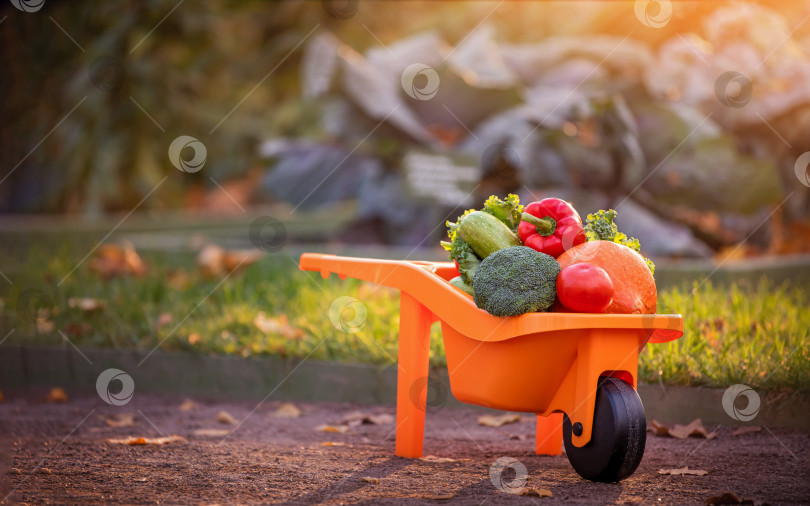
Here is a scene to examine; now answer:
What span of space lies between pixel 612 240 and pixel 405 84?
5.02m

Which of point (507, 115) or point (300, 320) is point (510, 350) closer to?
point (300, 320)

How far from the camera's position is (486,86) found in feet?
25.0

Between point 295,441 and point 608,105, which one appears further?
point 608,105

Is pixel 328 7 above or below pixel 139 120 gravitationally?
above

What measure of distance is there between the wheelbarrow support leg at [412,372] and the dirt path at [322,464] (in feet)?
0.31

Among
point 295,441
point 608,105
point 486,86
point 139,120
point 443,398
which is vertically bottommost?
point 295,441

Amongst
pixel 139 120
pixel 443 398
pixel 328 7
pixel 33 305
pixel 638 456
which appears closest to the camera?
pixel 638 456

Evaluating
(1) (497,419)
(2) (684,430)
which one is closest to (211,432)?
Answer: (1) (497,419)

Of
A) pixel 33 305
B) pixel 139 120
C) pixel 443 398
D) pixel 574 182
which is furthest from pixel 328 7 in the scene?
pixel 443 398

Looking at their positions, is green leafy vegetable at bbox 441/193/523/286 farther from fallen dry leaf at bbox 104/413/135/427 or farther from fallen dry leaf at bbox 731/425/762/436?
fallen dry leaf at bbox 104/413/135/427

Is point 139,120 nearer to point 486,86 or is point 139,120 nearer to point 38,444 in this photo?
point 486,86

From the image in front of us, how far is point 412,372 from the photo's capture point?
309 centimetres

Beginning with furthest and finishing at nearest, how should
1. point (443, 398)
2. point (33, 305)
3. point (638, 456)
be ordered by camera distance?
point (33, 305) < point (443, 398) < point (638, 456)

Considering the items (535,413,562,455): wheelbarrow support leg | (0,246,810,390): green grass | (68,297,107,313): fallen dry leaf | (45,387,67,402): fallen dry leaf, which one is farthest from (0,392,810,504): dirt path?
(68,297,107,313): fallen dry leaf
